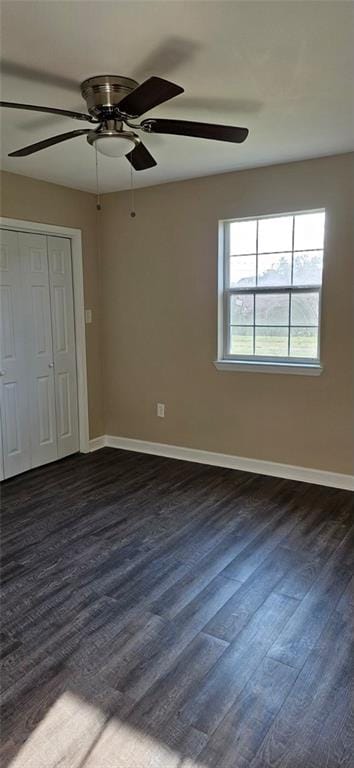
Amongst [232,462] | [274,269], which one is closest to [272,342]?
[274,269]

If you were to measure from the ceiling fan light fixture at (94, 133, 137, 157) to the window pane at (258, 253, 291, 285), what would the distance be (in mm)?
1776

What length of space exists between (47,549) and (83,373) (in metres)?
2.10

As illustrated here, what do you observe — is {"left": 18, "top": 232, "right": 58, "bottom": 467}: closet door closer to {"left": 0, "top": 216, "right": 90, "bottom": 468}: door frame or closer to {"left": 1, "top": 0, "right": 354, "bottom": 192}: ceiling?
{"left": 0, "top": 216, "right": 90, "bottom": 468}: door frame

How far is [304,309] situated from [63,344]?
214 centimetres

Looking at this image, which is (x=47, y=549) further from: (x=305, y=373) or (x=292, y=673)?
(x=305, y=373)

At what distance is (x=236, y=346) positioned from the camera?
4.14 meters

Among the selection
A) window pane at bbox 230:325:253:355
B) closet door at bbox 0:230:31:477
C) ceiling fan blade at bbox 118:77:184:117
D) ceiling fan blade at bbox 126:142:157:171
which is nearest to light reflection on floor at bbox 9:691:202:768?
ceiling fan blade at bbox 118:77:184:117

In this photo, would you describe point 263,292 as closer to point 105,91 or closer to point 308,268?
point 308,268

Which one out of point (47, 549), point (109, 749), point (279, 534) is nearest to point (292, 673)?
point (109, 749)

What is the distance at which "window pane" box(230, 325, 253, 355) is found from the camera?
4.05 meters

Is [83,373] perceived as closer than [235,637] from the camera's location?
No

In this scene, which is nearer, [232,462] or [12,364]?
[12,364]

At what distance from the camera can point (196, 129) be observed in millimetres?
2104

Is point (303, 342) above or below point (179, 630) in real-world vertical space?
above
